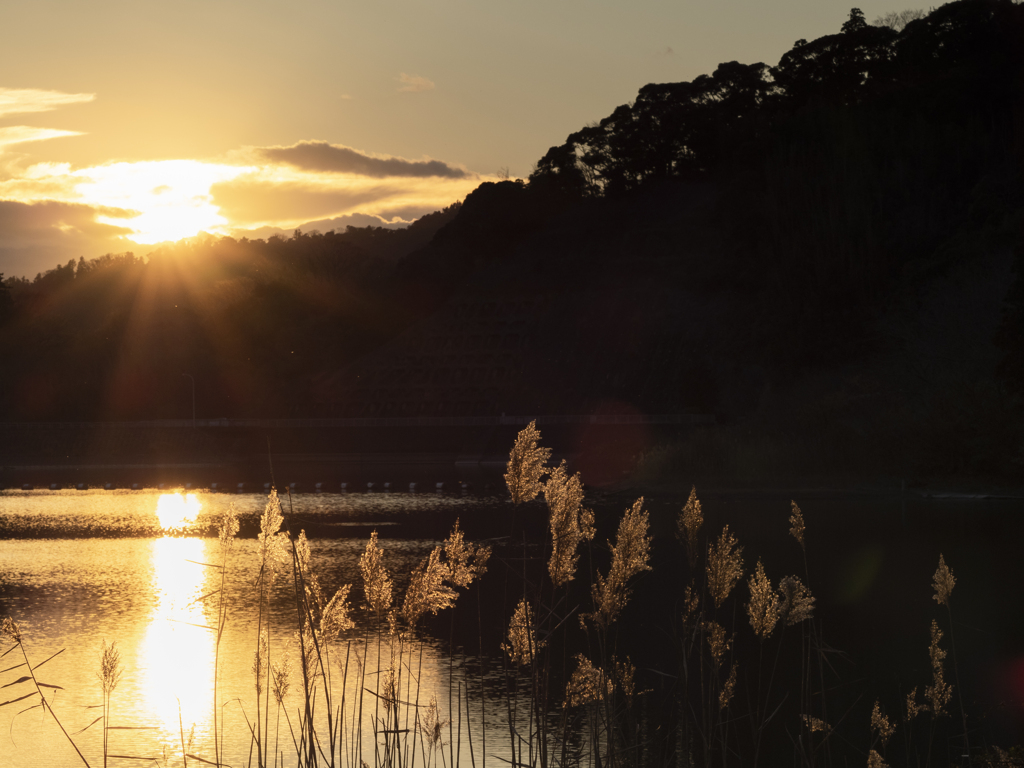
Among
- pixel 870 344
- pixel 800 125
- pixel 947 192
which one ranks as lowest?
pixel 870 344

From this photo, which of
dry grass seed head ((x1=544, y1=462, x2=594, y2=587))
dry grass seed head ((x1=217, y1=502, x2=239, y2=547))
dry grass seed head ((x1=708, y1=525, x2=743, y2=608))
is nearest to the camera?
dry grass seed head ((x1=544, y1=462, x2=594, y2=587))

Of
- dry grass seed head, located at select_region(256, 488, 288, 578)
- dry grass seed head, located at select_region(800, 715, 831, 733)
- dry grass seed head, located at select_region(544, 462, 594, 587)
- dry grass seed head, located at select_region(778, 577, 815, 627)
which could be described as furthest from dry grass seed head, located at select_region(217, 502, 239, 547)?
dry grass seed head, located at select_region(800, 715, 831, 733)

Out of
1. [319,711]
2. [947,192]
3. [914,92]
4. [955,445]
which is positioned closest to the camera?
[319,711]

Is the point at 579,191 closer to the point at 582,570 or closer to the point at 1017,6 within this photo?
the point at 1017,6

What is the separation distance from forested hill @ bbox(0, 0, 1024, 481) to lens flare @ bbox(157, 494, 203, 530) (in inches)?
1126

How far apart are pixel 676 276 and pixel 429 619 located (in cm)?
7647

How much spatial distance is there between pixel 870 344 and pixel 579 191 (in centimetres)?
5274

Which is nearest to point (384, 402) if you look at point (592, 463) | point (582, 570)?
point (592, 463)

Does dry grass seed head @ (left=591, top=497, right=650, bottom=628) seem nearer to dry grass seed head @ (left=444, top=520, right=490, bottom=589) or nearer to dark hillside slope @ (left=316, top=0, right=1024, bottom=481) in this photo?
dry grass seed head @ (left=444, top=520, right=490, bottom=589)

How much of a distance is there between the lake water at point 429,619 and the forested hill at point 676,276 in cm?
2069

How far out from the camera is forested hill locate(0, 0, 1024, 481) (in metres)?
70.2

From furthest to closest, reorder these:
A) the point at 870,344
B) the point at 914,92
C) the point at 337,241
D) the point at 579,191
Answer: the point at 337,241, the point at 579,191, the point at 914,92, the point at 870,344

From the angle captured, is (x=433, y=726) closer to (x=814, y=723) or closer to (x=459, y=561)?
(x=459, y=561)

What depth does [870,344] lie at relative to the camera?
66688mm
